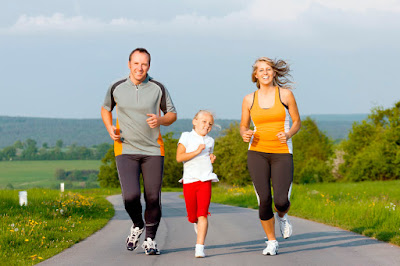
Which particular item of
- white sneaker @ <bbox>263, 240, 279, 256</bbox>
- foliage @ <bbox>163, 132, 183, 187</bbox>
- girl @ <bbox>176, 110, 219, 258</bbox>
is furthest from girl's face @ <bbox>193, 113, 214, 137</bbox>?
foliage @ <bbox>163, 132, 183, 187</bbox>

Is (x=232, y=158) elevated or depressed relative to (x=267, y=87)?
depressed

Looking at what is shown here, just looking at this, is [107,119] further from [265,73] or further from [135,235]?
[265,73]

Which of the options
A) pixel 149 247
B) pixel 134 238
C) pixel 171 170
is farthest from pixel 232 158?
pixel 149 247

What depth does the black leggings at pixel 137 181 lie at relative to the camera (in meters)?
8.22

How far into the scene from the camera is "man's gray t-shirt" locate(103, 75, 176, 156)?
8.14 meters

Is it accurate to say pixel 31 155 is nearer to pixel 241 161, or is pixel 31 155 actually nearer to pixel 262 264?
pixel 241 161

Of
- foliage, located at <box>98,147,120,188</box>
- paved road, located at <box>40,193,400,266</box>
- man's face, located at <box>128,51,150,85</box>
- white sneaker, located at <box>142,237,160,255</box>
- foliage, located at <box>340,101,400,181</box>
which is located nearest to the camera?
paved road, located at <box>40,193,400,266</box>

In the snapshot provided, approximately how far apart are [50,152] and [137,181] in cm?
10594

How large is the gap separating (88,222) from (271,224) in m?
6.51

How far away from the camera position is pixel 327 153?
111125 mm

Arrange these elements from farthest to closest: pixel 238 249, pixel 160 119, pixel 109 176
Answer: pixel 109 176 < pixel 238 249 < pixel 160 119

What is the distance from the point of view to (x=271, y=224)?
844 centimetres

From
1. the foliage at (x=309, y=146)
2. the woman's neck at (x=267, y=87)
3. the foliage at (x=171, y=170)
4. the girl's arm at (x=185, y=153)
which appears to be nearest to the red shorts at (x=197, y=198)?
the girl's arm at (x=185, y=153)

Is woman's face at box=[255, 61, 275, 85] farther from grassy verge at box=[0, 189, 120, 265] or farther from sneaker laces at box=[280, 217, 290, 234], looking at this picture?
grassy verge at box=[0, 189, 120, 265]
